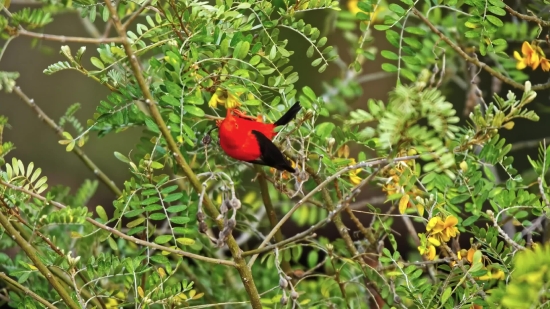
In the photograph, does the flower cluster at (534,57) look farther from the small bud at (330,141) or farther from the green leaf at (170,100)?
the green leaf at (170,100)

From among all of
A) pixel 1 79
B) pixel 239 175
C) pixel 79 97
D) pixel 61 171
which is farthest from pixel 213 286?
pixel 79 97

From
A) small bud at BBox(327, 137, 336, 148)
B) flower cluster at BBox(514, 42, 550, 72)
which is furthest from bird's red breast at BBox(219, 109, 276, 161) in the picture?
flower cluster at BBox(514, 42, 550, 72)

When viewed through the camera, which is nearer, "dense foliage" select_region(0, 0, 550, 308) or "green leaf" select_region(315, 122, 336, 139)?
"dense foliage" select_region(0, 0, 550, 308)

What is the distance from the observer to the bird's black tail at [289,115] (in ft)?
2.49

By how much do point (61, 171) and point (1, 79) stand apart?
74.9 inches

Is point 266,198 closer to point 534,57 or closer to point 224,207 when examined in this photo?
point 224,207

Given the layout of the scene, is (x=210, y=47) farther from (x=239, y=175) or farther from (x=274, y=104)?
(x=239, y=175)

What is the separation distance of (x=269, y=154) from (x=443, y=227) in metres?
0.20

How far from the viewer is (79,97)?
8.77ft

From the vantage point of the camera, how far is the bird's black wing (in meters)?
0.72

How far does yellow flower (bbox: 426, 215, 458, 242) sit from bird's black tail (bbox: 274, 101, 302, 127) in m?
0.19

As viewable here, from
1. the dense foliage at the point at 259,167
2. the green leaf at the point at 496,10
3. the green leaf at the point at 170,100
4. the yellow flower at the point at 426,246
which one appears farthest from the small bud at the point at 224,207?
the green leaf at the point at 496,10

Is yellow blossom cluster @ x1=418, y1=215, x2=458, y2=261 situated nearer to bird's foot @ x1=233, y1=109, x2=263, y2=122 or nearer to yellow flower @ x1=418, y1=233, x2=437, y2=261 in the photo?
yellow flower @ x1=418, y1=233, x2=437, y2=261

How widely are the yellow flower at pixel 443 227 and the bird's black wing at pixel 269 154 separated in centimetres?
16
